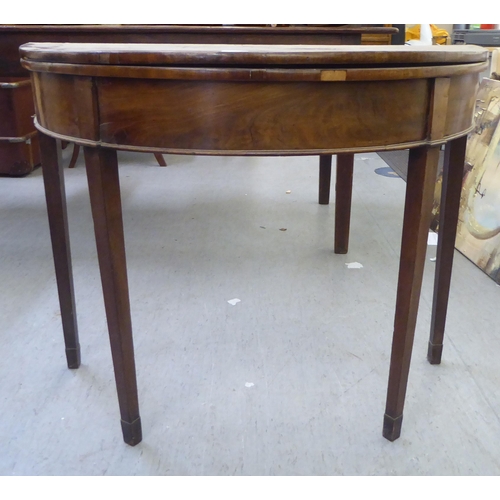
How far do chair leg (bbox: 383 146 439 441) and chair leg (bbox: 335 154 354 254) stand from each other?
30.4 inches

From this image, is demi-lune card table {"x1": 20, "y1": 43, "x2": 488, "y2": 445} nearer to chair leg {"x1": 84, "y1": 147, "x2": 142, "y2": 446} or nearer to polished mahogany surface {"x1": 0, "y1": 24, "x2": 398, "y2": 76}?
chair leg {"x1": 84, "y1": 147, "x2": 142, "y2": 446}

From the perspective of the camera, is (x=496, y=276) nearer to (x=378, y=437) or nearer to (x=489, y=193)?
(x=489, y=193)

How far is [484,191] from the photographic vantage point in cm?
166

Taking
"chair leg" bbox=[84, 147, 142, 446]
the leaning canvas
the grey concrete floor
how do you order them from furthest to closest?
the leaning canvas
the grey concrete floor
"chair leg" bbox=[84, 147, 142, 446]

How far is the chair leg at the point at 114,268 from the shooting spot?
0.73 m

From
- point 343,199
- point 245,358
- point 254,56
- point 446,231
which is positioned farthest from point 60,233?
point 343,199

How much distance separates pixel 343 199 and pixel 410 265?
828 millimetres

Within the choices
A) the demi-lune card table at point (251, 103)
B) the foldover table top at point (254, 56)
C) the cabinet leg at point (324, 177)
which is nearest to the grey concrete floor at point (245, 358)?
the cabinet leg at point (324, 177)

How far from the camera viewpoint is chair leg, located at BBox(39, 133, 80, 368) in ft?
3.13

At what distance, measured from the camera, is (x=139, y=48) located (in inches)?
25.5

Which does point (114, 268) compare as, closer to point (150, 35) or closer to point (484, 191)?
point (150, 35)

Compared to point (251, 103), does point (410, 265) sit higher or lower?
lower

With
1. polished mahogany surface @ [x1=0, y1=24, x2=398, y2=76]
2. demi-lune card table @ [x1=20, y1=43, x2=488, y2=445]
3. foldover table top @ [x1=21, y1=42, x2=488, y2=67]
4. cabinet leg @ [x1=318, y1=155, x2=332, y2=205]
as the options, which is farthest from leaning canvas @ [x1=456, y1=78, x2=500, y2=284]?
foldover table top @ [x1=21, y1=42, x2=488, y2=67]
